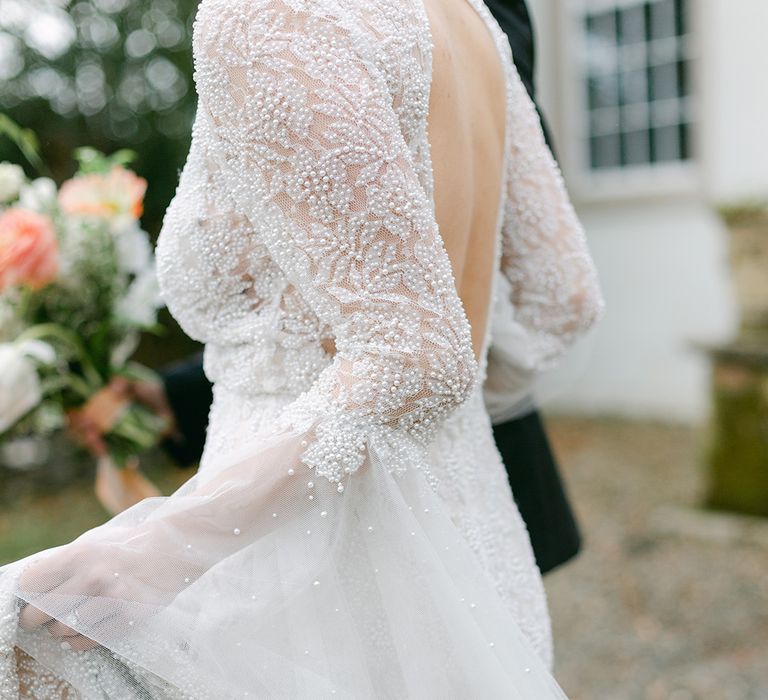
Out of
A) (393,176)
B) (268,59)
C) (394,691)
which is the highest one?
(268,59)

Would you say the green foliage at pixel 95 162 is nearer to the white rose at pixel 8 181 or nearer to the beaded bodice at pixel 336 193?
the white rose at pixel 8 181

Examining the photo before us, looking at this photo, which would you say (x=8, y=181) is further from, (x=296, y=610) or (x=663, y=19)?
(x=663, y=19)

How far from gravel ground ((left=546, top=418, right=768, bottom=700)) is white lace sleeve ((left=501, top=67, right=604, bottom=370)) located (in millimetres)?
2415

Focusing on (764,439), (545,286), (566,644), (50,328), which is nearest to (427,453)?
(545,286)

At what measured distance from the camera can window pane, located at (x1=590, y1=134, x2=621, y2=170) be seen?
8.10 m

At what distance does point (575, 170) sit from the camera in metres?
8.28

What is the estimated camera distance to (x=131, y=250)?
211cm

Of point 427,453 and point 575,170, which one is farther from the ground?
point 427,453

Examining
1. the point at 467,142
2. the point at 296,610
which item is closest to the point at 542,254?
the point at 467,142

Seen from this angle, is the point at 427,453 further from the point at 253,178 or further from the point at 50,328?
the point at 50,328

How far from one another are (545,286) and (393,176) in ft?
2.17

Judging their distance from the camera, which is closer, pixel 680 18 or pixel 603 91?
pixel 680 18

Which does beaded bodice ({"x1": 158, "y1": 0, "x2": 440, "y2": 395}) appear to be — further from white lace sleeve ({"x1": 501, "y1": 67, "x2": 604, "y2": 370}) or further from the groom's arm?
the groom's arm

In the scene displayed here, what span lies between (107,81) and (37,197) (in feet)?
15.2
